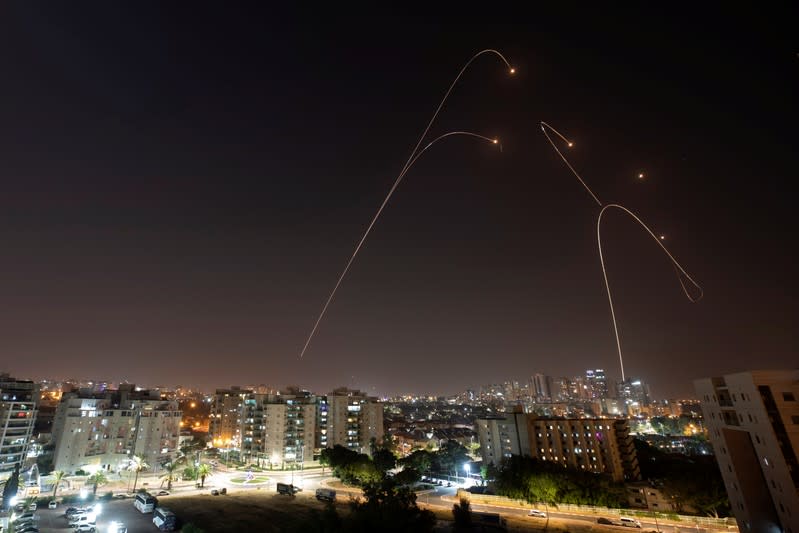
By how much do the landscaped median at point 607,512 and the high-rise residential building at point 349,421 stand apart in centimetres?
3880

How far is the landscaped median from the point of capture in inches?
1537

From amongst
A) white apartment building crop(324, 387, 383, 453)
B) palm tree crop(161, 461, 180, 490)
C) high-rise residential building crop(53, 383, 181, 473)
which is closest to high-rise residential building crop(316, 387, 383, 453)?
white apartment building crop(324, 387, 383, 453)

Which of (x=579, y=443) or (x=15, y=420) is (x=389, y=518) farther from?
(x=15, y=420)

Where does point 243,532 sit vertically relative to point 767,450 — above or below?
below

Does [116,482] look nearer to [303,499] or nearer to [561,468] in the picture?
[303,499]

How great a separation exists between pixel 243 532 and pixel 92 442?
41.8 metres

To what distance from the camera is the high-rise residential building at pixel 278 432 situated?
74.6 m

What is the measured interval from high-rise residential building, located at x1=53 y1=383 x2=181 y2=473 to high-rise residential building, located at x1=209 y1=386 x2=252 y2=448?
1582cm

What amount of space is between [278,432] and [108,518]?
1712 inches

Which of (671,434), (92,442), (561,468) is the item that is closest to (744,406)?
(561,468)

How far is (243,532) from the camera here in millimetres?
32938

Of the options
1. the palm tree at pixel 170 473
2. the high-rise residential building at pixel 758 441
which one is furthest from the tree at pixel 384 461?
the high-rise residential building at pixel 758 441

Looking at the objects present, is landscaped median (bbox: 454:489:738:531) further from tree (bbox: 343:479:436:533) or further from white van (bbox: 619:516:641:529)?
tree (bbox: 343:479:436:533)

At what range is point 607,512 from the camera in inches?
1690
